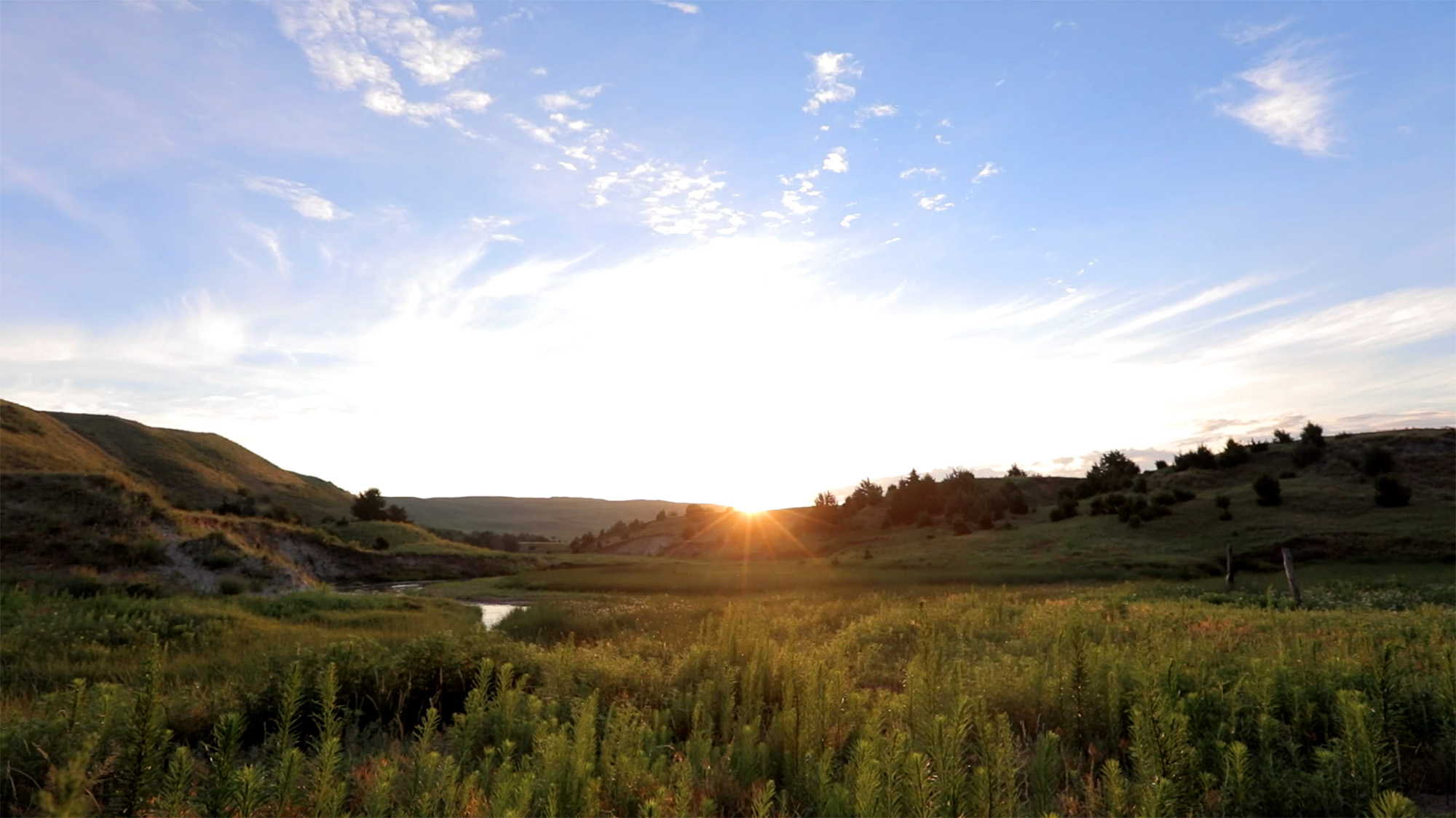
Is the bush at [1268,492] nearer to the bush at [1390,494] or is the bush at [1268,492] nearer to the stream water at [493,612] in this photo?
the bush at [1390,494]

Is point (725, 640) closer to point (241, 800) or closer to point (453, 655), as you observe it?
point (453, 655)

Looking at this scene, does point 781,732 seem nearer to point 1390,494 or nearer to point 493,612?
point 493,612

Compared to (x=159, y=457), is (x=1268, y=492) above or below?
below

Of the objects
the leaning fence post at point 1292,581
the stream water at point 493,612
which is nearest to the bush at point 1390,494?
the leaning fence post at point 1292,581

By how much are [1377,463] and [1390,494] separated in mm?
9276

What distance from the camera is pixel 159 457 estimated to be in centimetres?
9488

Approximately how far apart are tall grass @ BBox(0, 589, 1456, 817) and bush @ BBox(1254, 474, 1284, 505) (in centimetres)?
3561

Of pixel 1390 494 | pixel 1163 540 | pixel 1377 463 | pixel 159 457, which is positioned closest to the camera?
pixel 1163 540

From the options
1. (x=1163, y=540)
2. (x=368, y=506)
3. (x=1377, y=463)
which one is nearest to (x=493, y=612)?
(x=1163, y=540)

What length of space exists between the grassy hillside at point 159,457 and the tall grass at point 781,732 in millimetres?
66778

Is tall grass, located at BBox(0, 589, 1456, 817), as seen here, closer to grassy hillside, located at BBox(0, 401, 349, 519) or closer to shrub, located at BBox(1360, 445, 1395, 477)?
shrub, located at BBox(1360, 445, 1395, 477)

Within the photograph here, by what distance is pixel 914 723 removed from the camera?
21.7 ft

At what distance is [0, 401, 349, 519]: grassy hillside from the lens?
6700 cm

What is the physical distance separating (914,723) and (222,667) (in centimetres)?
1080
